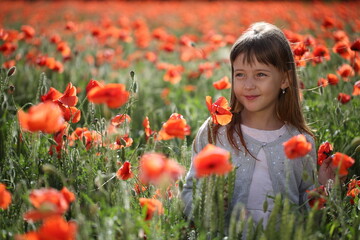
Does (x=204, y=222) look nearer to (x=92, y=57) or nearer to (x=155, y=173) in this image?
(x=155, y=173)

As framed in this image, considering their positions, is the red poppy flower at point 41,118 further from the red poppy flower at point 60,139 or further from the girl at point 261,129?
the girl at point 261,129

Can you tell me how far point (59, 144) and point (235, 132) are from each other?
2.81 ft

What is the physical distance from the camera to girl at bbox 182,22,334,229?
214cm

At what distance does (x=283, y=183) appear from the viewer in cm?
213

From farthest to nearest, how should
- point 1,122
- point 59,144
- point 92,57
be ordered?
point 92,57
point 1,122
point 59,144

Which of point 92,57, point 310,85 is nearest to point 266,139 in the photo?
point 310,85

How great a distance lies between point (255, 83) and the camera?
2.15 meters

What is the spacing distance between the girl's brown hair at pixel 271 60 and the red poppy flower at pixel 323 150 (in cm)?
12

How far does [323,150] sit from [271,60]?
1.64 feet

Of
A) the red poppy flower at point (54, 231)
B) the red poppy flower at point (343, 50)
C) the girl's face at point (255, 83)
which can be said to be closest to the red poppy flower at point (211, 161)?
the red poppy flower at point (54, 231)

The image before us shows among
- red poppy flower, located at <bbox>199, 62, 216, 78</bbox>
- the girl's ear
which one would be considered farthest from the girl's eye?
red poppy flower, located at <bbox>199, 62, 216, 78</bbox>

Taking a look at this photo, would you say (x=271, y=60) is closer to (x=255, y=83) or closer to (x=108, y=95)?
(x=255, y=83)

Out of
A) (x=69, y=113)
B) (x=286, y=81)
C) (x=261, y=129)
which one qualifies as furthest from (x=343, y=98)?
(x=69, y=113)

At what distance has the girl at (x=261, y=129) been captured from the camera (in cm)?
214
